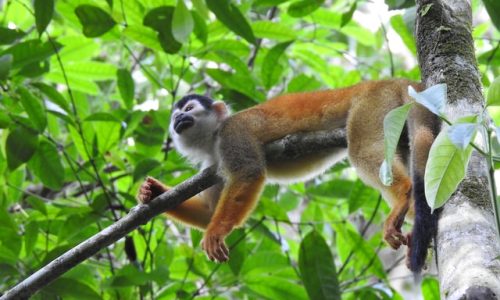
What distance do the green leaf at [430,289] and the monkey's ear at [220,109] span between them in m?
2.03

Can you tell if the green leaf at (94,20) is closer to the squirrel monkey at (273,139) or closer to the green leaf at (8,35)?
the green leaf at (8,35)

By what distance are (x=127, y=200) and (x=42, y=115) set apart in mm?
864

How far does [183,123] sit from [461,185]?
3.20m

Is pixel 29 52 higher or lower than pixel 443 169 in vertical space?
lower

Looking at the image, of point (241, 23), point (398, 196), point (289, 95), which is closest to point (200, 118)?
point (289, 95)

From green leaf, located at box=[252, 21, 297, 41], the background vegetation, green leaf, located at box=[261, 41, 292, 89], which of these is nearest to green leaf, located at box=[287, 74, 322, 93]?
the background vegetation

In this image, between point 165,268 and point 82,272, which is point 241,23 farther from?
point 82,272

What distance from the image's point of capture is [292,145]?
405cm

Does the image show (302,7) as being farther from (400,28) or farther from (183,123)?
(183,123)

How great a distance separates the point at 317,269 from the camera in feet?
14.4

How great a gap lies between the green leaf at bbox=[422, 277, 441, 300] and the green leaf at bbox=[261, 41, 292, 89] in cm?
195

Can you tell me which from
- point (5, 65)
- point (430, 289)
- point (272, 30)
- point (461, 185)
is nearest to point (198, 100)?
point (272, 30)

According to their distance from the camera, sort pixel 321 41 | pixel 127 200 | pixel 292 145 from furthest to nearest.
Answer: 1. pixel 321 41
2. pixel 127 200
3. pixel 292 145

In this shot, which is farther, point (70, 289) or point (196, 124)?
point (196, 124)
